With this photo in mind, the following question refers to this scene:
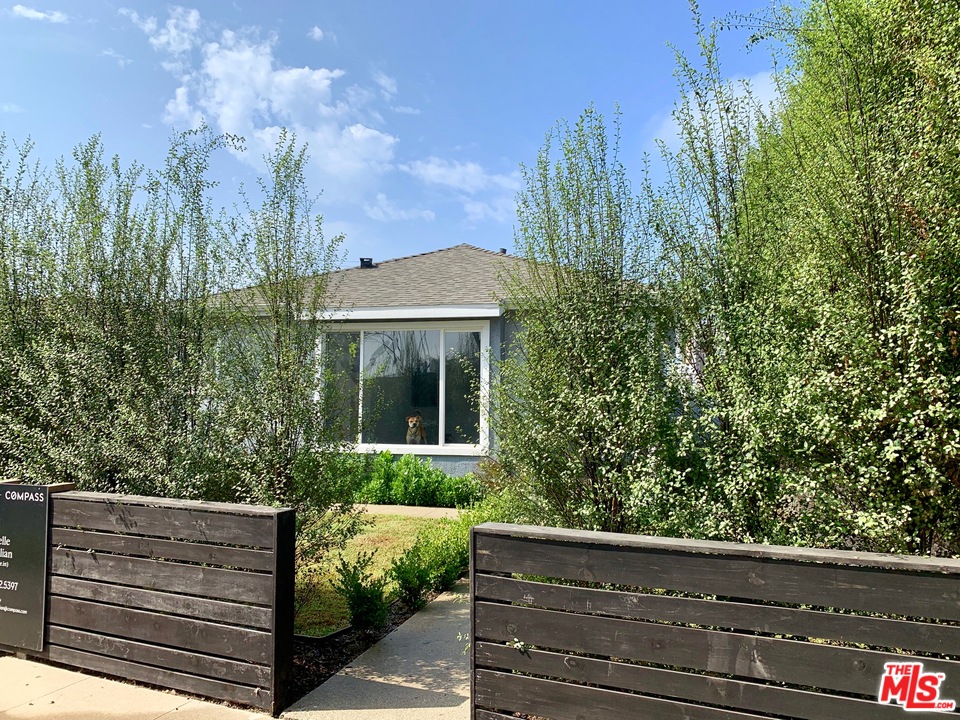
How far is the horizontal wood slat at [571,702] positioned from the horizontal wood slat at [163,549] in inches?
50.8

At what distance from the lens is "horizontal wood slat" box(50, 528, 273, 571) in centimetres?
318

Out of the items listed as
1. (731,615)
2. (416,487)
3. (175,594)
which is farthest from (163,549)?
(416,487)

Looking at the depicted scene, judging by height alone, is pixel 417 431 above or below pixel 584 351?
below

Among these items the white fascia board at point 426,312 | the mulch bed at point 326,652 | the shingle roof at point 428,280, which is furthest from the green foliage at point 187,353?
the white fascia board at point 426,312

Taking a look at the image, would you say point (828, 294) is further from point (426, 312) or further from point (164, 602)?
point (426, 312)

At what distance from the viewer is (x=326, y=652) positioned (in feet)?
13.1

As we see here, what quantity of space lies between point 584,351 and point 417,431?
7.06m

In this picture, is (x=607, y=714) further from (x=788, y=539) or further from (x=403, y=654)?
(x=403, y=654)

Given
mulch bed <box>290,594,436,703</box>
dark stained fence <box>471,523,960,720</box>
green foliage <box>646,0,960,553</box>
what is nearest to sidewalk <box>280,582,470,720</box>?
mulch bed <box>290,594,436,703</box>

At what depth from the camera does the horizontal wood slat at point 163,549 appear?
3.18 meters

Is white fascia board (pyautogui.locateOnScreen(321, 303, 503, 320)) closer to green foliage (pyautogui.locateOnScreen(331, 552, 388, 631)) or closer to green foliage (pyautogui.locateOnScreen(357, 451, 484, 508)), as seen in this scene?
green foliage (pyautogui.locateOnScreen(357, 451, 484, 508))

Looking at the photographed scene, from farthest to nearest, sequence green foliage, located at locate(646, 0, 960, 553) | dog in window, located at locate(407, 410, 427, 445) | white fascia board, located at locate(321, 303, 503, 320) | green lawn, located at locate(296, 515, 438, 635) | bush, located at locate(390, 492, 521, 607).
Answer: dog in window, located at locate(407, 410, 427, 445) → white fascia board, located at locate(321, 303, 503, 320) → bush, located at locate(390, 492, 521, 607) → green lawn, located at locate(296, 515, 438, 635) → green foliage, located at locate(646, 0, 960, 553)

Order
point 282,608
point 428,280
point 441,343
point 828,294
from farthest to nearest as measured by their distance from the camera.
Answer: point 428,280
point 441,343
point 282,608
point 828,294

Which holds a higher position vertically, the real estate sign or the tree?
the tree
